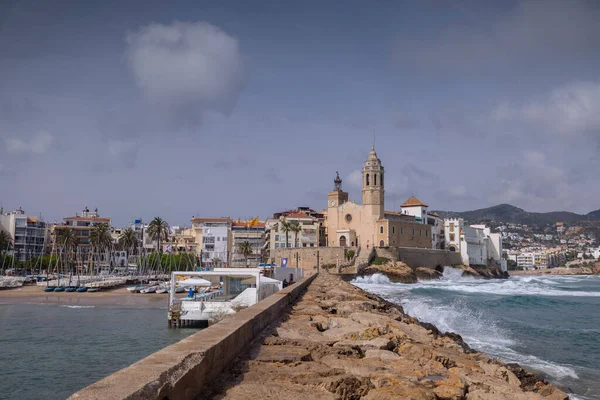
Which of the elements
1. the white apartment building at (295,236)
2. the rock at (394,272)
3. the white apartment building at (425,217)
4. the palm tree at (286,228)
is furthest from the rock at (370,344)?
the white apartment building at (425,217)

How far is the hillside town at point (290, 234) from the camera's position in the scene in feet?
257

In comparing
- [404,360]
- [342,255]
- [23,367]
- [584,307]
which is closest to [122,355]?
[23,367]

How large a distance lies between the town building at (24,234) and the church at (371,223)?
50.5 metres

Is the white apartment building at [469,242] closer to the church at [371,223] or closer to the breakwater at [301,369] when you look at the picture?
the church at [371,223]

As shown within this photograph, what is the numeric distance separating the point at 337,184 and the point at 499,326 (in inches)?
2605

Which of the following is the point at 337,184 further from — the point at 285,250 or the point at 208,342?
the point at 208,342

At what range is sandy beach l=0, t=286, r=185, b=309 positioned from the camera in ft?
138

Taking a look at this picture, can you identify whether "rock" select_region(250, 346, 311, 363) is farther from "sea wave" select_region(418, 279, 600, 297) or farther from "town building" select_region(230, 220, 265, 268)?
"town building" select_region(230, 220, 265, 268)

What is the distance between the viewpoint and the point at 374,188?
7819 cm

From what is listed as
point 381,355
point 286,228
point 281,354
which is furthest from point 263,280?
point 286,228

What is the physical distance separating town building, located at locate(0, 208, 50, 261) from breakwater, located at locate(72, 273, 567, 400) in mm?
93328

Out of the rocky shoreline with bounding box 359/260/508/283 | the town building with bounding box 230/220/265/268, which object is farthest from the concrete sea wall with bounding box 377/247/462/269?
the town building with bounding box 230/220/265/268

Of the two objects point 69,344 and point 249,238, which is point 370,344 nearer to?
point 69,344

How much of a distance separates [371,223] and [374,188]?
195 inches
